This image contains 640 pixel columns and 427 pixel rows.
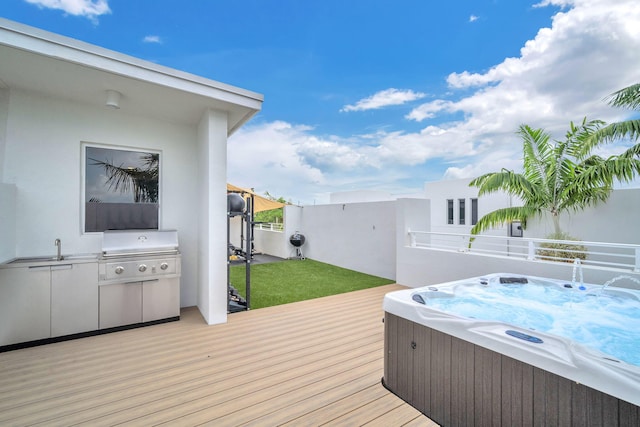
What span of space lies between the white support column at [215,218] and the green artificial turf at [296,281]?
0.94 meters

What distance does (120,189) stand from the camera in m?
4.36

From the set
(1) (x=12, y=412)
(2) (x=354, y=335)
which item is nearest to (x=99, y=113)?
(1) (x=12, y=412)

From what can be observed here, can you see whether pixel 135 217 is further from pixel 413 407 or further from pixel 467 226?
pixel 467 226

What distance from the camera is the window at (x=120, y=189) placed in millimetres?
4109

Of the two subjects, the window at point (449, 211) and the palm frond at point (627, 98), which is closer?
the palm frond at point (627, 98)

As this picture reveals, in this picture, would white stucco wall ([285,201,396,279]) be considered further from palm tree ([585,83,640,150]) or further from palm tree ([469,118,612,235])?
palm tree ([585,83,640,150])

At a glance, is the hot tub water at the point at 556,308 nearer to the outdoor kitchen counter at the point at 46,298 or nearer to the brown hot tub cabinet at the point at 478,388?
the brown hot tub cabinet at the point at 478,388

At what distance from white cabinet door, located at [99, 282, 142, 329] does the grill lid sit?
0.45 m

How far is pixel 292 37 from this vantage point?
874 cm

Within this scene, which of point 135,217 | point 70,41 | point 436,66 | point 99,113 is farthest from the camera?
point 436,66

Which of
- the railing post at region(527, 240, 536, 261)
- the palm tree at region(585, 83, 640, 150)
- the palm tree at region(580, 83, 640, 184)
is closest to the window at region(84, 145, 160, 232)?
the railing post at region(527, 240, 536, 261)

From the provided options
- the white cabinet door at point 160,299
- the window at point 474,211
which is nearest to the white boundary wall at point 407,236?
the window at point 474,211

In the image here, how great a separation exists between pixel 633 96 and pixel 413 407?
669 cm

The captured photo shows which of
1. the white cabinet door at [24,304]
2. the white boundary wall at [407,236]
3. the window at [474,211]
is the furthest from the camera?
the window at [474,211]
